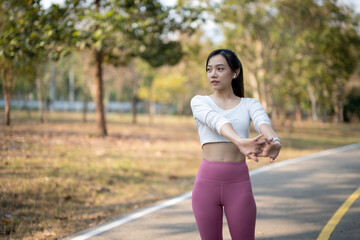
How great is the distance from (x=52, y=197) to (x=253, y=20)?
16.0 metres

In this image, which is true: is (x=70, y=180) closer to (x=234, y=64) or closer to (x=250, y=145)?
(x=234, y=64)

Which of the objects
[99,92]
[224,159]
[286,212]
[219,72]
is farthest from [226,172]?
[99,92]

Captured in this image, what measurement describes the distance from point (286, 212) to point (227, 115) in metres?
3.83

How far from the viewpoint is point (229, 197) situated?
9.30 feet

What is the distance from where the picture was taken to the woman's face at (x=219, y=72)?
2.90 m

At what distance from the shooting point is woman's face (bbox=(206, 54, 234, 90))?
114 inches

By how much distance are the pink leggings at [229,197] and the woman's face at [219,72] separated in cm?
59

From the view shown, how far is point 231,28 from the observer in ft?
72.6

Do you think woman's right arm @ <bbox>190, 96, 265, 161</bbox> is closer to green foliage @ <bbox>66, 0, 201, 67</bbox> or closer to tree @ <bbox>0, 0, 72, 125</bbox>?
tree @ <bbox>0, 0, 72, 125</bbox>

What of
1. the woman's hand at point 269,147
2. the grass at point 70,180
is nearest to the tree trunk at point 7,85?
the grass at point 70,180

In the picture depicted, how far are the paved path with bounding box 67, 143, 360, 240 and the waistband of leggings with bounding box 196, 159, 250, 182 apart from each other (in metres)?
2.30

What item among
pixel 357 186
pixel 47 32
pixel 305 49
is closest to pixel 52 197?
pixel 47 32

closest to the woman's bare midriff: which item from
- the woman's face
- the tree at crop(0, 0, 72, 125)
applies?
the woman's face

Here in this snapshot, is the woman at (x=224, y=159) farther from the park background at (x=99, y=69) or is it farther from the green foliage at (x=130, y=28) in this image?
the green foliage at (x=130, y=28)
